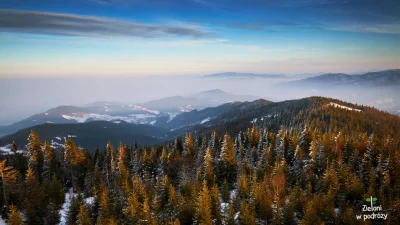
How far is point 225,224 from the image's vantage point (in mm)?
48031

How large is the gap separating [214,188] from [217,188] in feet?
7.22

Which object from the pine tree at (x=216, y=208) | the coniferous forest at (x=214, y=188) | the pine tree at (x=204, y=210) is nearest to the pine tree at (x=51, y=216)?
the coniferous forest at (x=214, y=188)

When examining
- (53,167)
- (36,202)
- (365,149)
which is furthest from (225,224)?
(53,167)

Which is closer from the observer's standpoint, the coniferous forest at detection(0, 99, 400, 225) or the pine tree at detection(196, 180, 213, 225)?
the pine tree at detection(196, 180, 213, 225)

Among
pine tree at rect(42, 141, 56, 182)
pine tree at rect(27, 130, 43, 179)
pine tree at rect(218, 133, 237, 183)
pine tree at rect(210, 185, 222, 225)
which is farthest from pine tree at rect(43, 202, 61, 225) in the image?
pine tree at rect(218, 133, 237, 183)

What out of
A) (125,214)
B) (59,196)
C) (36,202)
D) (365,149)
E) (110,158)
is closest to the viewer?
(125,214)

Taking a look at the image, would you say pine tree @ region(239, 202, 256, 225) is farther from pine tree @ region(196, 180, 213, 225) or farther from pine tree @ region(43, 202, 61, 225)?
pine tree @ region(43, 202, 61, 225)

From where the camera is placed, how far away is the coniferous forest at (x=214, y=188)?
49.6 m

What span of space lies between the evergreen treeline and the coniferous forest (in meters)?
0.19

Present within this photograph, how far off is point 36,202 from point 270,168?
56278 millimetres

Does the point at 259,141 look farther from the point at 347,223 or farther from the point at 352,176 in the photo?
the point at 347,223

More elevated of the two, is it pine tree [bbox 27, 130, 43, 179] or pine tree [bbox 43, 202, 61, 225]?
pine tree [bbox 27, 130, 43, 179]

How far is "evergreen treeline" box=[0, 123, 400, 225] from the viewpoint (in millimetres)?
49594

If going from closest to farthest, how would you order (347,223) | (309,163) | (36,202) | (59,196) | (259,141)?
(347,223), (36,202), (59,196), (309,163), (259,141)
